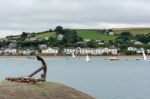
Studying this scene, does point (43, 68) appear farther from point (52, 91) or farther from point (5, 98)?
point (5, 98)

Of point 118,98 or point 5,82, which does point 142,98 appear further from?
point 5,82

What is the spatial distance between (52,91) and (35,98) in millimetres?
1213

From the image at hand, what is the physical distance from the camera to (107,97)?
5394cm

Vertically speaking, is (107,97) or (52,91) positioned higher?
(52,91)

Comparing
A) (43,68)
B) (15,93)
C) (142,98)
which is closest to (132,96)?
(142,98)

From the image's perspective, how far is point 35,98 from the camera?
67.2ft

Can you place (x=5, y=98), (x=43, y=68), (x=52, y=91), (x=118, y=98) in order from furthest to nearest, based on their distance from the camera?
(x=118, y=98)
(x=43, y=68)
(x=52, y=91)
(x=5, y=98)

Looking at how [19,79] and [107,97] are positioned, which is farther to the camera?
[107,97]

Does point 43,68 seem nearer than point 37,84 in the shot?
No

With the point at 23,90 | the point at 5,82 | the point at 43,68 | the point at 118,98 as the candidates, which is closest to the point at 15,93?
the point at 23,90

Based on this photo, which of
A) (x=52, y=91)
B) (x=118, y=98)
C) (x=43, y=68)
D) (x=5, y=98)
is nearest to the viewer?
(x=5, y=98)

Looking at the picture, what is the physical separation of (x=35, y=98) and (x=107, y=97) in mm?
33794

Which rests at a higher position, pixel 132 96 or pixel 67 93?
pixel 67 93

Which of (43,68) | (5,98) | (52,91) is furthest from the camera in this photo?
(43,68)
